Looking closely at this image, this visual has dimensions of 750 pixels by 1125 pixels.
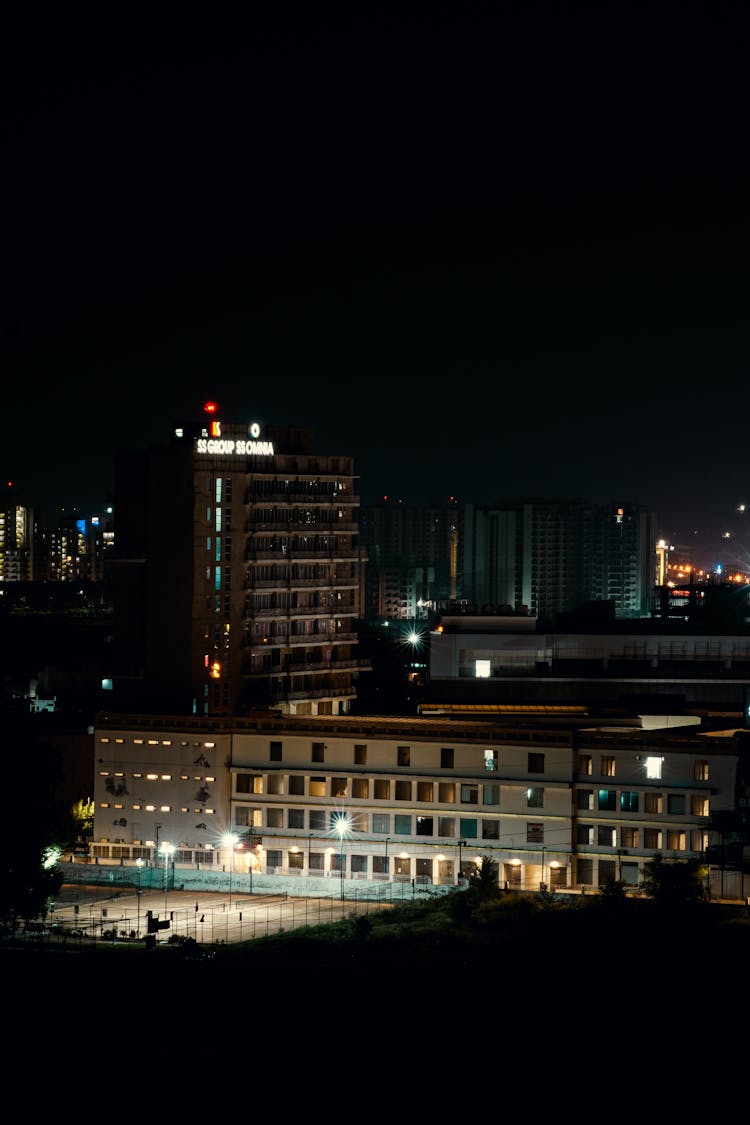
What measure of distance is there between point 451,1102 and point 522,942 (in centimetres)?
666

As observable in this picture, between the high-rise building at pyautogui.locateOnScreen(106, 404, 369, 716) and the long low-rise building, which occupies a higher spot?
the high-rise building at pyautogui.locateOnScreen(106, 404, 369, 716)

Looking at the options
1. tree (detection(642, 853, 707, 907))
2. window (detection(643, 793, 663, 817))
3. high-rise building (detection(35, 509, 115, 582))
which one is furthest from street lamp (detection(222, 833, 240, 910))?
high-rise building (detection(35, 509, 115, 582))

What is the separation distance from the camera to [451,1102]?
68.5ft

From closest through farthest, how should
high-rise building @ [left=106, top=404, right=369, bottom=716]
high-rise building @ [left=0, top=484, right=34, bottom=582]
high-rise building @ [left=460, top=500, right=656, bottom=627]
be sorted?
high-rise building @ [left=106, top=404, right=369, bottom=716] → high-rise building @ [left=460, top=500, right=656, bottom=627] → high-rise building @ [left=0, top=484, right=34, bottom=582]

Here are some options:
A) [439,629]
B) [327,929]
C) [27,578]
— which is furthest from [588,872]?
[27,578]

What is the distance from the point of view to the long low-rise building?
33.0 meters

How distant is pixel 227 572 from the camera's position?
43.1 m

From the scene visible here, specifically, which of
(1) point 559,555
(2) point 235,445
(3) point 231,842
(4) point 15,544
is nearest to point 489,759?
(3) point 231,842

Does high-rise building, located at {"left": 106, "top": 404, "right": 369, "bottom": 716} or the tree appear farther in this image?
high-rise building, located at {"left": 106, "top": 404, "right": 369, "bottom": 716}

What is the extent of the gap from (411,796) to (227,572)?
10270 millimetres

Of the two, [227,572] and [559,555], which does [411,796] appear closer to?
[227,572]

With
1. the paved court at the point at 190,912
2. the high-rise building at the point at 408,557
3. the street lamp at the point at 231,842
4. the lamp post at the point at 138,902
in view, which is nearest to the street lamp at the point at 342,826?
the paved court at the point at 190,912

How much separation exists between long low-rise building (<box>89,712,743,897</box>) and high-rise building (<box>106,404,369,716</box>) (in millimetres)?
5757

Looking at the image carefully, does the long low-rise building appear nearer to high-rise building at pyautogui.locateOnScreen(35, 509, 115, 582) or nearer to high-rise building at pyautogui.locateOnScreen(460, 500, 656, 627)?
high-rise building at pyautogui.locateOnScreen(460, 500, 656, 627)
